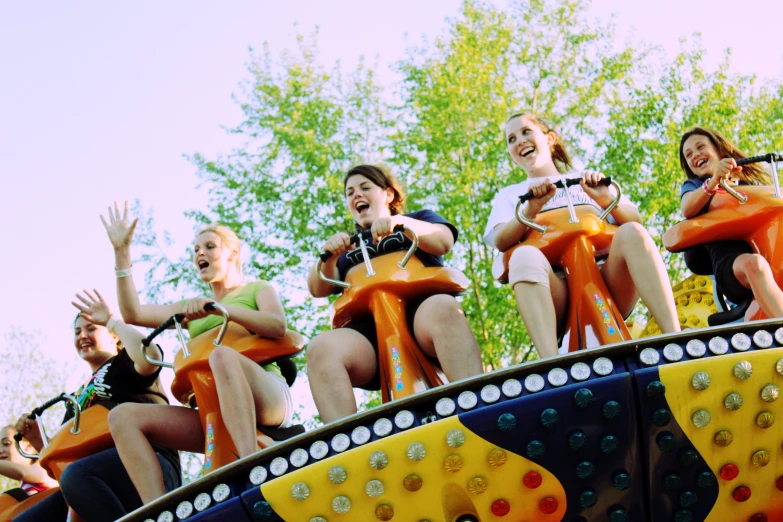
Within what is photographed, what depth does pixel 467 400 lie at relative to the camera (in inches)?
112

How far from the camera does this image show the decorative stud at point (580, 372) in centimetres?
283

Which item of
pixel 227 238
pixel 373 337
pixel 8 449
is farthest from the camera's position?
pixel 8 449

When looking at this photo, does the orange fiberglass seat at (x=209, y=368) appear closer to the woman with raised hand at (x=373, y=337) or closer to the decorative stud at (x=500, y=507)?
the woman with raised hand at (x=373, y=337)

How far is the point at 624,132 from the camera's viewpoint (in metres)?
13.7

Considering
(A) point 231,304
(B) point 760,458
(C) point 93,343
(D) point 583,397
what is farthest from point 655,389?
(C) point 93,343

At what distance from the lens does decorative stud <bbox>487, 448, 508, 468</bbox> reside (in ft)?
9.21

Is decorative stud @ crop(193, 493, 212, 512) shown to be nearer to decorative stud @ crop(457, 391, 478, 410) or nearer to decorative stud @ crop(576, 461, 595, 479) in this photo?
decorative stud @ crop(457, 391, 478, 410)

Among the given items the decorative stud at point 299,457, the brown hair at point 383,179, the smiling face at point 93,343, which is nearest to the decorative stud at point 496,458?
the decorative stud at point 299,457

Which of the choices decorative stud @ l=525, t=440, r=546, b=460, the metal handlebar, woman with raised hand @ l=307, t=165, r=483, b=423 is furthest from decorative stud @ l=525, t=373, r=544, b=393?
the metal handlebar

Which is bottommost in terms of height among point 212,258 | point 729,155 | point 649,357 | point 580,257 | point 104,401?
point 649,357

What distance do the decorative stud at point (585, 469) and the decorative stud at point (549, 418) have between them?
0.15 metres

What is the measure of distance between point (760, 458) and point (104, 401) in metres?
3.01

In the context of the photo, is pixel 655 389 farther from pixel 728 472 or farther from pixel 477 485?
pixel 477 485

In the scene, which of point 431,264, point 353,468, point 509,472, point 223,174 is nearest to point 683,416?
point 509,472
